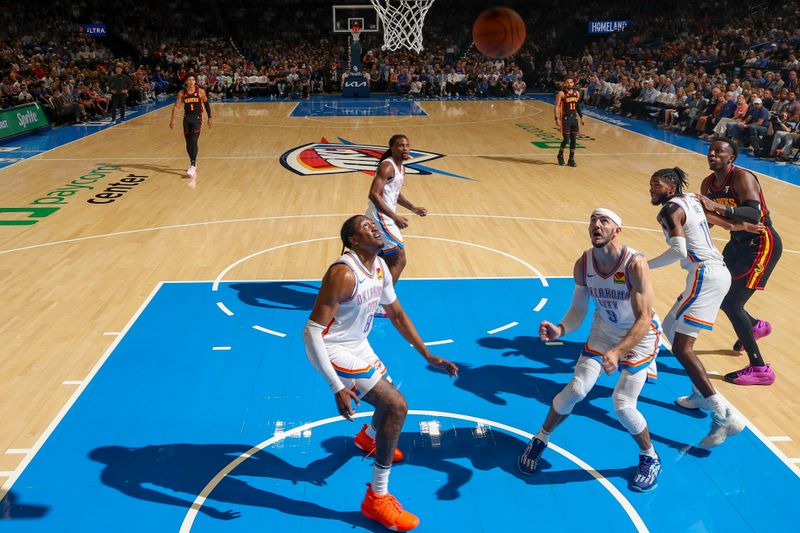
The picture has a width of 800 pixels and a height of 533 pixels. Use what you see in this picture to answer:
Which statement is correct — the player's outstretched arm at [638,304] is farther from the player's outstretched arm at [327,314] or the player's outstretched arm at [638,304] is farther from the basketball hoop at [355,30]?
the basketball hoop at [355,30]

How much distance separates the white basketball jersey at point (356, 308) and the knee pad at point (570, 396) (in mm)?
1255

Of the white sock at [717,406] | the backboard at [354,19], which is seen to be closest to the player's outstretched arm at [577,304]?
the white sock at [717,406]

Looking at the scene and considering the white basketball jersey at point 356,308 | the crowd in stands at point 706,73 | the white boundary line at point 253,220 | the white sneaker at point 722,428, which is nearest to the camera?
the white basketball jersey at point 356,308

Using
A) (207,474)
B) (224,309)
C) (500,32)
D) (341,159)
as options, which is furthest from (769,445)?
(500,32)

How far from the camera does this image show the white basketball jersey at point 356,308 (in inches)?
148

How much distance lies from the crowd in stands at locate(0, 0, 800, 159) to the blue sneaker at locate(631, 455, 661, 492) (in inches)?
511

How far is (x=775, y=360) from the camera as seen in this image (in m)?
5.82

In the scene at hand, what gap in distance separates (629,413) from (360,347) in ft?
5.35

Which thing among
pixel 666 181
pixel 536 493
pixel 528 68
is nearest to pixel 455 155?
pixel 666 181

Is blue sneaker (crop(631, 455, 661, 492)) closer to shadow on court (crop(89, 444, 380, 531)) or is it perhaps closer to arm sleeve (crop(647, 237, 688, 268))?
arm sleeve (crop(647, 237, 688, 268))

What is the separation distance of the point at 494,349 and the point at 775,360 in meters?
2.37

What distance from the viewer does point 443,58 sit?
1309 inches

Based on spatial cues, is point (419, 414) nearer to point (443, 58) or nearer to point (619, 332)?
point (619, 332)

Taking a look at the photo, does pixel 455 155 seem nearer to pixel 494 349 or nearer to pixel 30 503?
pixel 494 349
